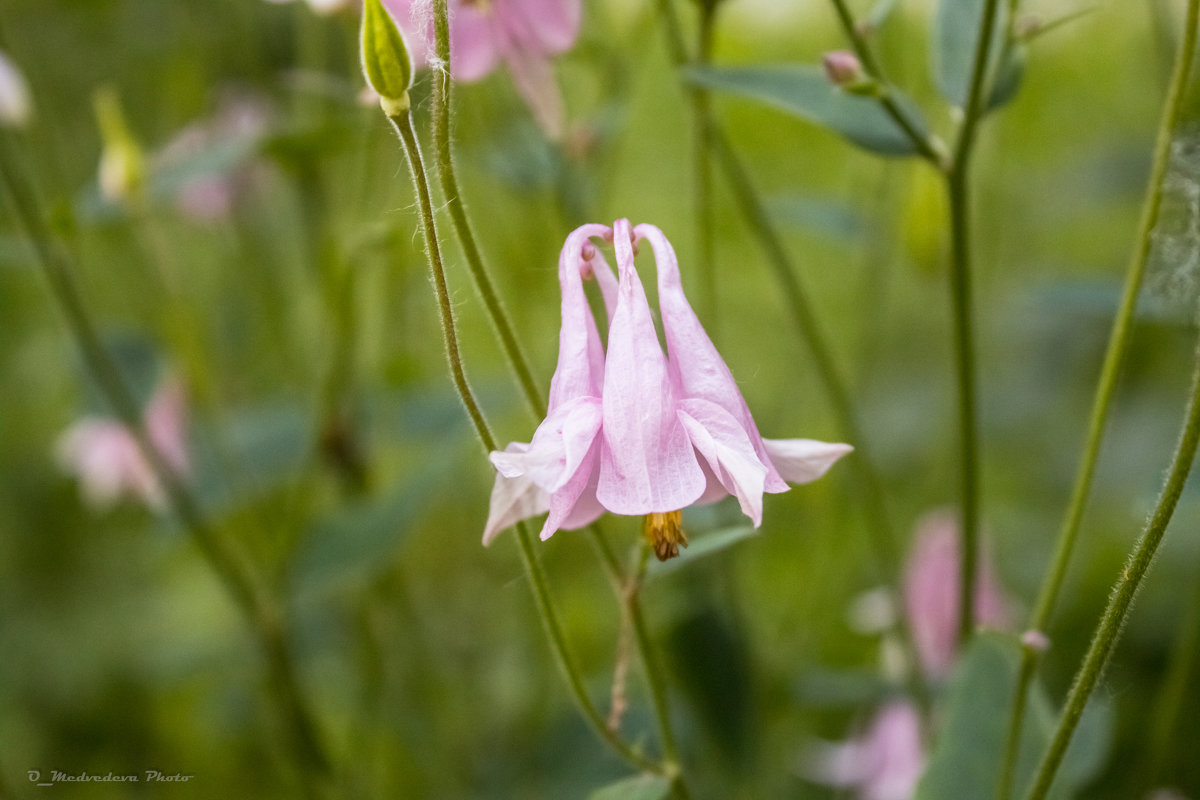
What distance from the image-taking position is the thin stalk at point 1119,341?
1.35ft

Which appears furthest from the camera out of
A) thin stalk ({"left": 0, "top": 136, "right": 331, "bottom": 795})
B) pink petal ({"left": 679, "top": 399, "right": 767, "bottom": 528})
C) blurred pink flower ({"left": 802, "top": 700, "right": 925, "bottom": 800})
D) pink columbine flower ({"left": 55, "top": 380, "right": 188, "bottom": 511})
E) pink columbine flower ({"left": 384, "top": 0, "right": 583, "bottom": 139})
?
pink columbine flower ({"left": 55, "top": 380, "right": 188, "bottom": 511})

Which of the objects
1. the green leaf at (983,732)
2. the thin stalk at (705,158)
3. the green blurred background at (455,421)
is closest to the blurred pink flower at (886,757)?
the green blurred background at (455,421)

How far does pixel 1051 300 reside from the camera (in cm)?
75

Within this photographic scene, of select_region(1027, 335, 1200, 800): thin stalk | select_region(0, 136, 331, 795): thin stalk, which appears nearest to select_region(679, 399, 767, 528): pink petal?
select_region(1027, 335, 1200, 800): thin stalk

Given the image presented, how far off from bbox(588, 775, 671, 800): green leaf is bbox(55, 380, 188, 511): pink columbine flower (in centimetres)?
73

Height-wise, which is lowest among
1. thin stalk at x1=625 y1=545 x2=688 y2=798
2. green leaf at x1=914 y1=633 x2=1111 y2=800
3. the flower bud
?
green leaf at x1=914 y1=633 x2=1111 y2=800

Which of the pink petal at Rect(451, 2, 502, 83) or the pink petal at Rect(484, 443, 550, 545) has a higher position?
the pink petal at Rect(451, 2, 502, 83)

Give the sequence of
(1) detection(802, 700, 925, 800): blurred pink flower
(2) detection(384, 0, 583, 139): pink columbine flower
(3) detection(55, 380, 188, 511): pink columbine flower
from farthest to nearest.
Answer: (3) detection(55, 380, 188, 511): pink columbine flower < (1) detection(802, 700, 925, 800): blurred pink flower < (2) detection(384, 0, 583, 139): pink columbine flower

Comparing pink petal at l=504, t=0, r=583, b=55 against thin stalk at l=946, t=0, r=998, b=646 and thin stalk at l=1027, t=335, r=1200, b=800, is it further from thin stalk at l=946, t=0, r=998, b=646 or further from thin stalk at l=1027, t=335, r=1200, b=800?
thin stalk at l=1027, t=335, r=1200, b=800

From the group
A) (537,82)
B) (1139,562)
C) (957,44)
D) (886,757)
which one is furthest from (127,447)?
(1139,562)

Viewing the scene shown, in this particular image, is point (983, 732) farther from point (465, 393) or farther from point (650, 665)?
point (465, 393)

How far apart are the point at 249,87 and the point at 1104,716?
1273mm

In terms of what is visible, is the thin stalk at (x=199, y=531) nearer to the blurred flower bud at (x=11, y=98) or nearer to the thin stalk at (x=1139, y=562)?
the blurred flower bud at (x=11, y=98)

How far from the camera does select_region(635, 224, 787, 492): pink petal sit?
0.37m
